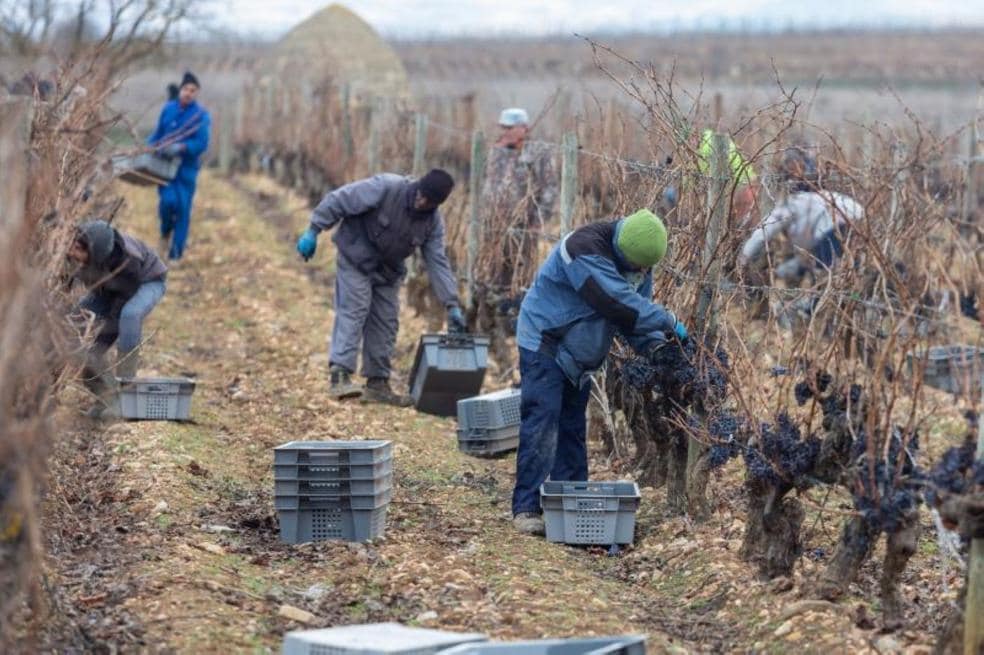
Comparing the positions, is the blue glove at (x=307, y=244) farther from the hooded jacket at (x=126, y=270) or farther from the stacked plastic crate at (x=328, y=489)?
the stacked plastic crate at (x=328, y=489)

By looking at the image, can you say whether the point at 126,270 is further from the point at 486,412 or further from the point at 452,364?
the point at 486,412

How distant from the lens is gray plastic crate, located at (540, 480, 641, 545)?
7.01m

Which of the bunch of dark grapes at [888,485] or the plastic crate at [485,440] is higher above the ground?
the bunch of dark grapes at [888,485]

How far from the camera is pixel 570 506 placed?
7.02 metres

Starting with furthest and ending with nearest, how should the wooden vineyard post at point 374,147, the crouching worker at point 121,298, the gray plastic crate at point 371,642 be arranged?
the wooden vineyard post at point 374,147, the crouching worker at point 121,298, the gray plastic crate at point 371,642

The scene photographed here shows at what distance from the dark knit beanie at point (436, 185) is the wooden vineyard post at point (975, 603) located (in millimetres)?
4945

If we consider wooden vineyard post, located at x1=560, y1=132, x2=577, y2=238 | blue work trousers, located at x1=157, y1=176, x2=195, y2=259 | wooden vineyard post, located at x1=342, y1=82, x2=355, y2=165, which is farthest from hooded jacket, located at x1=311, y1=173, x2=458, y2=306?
wooden vineyard post, located at x1=342, y1=82, x2=355, y2=165

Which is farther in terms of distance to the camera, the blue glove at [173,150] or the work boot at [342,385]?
the blue glove at [173,150]

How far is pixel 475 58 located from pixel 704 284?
7709 cm

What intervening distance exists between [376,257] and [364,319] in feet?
1.40

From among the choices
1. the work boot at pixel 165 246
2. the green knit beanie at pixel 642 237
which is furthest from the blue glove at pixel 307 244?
the work boot at pixel 165 246

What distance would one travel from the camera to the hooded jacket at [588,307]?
6832mm

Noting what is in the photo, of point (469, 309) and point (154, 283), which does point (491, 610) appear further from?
point (469, 309)

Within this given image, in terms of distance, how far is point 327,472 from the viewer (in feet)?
22.2
